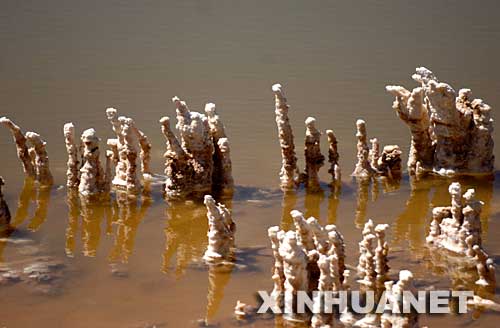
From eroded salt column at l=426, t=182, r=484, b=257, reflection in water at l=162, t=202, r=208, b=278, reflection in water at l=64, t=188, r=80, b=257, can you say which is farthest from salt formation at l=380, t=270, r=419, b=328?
reflection in water at l=64, t=188, r=80, b=257

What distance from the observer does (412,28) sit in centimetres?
1428

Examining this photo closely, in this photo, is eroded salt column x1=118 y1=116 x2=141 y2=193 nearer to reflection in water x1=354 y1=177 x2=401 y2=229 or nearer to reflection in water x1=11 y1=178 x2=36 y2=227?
reflection in water x1=11 y1=178 x2=36 y2=227

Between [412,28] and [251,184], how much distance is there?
21.5ft

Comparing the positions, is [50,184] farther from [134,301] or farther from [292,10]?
[292,10]

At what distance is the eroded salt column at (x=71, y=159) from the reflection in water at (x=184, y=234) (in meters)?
1.00

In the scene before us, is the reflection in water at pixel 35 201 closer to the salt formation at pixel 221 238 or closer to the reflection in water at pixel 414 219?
the salt formation at pixel 221 238

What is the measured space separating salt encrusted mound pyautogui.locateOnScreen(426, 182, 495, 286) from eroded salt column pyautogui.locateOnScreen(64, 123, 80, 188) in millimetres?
3353

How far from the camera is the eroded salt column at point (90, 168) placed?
26.2 ft

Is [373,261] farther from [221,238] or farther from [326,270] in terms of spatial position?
[221,238]

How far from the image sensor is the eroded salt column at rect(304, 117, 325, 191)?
8.39 m

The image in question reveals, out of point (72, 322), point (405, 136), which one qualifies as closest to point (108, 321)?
point (72, 322)

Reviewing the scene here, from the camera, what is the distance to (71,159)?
327 inches

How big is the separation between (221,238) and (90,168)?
1906mm

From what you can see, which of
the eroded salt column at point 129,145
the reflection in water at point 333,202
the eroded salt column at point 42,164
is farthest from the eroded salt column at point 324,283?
the eroded salt column at point 42,164
